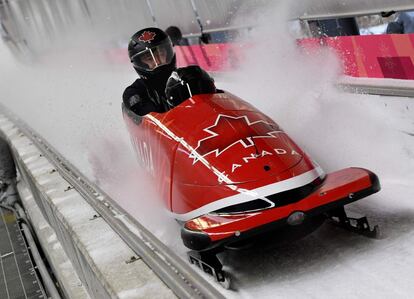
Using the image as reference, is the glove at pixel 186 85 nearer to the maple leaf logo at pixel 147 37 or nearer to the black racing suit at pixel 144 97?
the black racing suit at pixel 144 97

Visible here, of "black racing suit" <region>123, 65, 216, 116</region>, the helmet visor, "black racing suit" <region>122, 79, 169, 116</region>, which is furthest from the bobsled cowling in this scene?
the helmet visor

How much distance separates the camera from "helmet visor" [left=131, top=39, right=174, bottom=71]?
4.66 meters

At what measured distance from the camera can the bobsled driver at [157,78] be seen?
416 centimetres

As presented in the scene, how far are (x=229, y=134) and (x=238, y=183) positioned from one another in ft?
1.37

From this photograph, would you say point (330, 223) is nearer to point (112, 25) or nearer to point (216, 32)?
point (216, 32)

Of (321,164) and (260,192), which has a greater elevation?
(260,192)

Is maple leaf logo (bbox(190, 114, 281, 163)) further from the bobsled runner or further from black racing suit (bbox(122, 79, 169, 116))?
black racing suit (bbox(122, 79, 169, 116))

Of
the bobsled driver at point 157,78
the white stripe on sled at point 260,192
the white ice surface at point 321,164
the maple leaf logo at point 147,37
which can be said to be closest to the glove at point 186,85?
the bobsled driver at point 157,78

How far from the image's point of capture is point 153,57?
4.69 meters

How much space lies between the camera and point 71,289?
13.6ft

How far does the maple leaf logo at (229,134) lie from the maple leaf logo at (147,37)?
119 centimetres

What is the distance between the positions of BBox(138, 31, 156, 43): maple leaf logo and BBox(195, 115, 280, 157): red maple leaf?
1192mm

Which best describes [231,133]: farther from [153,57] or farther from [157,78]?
[157,78]

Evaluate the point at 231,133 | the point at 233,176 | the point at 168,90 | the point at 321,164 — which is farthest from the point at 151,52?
the point at 233,176
